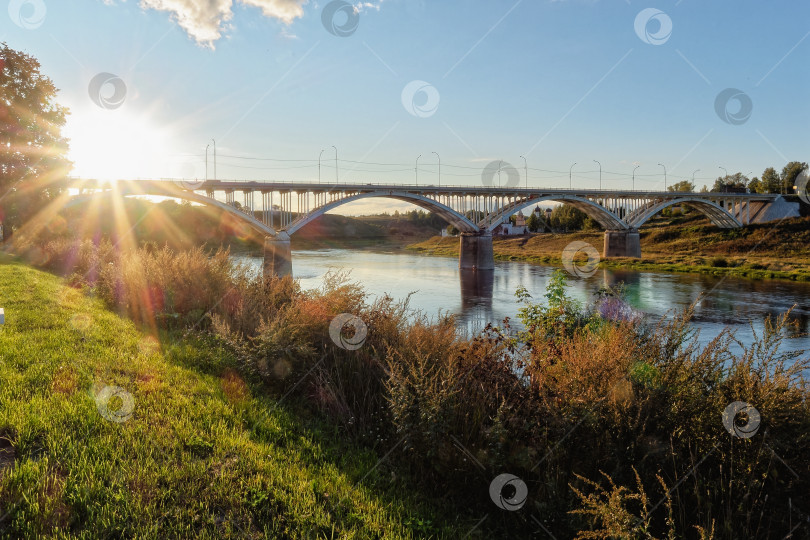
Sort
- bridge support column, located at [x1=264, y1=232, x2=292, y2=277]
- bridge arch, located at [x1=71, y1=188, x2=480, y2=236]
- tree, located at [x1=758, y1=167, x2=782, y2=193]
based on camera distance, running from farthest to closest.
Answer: tree, located at [x1=758, y1=167, x2=782, y2=193], bridge support column, located at [x1=264, y1=232, x2=292, y2=277], bridge arch, located at [x1=71, y1=188, x2=480, y2=236]

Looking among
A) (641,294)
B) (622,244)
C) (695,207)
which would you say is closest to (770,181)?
(695,207)

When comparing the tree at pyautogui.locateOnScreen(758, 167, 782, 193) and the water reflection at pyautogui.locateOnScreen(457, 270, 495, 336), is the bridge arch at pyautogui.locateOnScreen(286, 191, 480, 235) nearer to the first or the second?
the water reflection at pyautogui.locateOnScreen(457, 270, 495, 336)

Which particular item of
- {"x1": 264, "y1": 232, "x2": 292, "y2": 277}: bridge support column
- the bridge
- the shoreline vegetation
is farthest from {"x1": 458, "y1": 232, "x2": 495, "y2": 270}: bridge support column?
the shoreline vegetation

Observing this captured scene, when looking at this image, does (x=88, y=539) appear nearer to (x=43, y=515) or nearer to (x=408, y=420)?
(x=43, y=515)

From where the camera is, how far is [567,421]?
4.40 meters

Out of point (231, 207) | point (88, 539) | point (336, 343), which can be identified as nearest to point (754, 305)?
point (336, 343)

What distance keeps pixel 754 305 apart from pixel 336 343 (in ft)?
90.4

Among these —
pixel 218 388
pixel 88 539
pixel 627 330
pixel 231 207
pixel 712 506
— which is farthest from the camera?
pixel 231 207

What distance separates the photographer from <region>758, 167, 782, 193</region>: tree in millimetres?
106875

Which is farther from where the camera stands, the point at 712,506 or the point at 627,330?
the point at 627,330

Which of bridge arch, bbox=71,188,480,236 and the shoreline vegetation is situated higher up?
bridge arch, bbox=71,188,480,236

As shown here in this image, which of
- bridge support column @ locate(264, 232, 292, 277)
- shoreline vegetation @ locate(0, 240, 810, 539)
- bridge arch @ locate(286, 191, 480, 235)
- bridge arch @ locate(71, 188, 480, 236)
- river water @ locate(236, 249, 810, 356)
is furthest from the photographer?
bridge arch @ locate(286, 191, 480, 235)

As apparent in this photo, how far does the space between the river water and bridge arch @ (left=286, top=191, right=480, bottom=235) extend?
4942mm

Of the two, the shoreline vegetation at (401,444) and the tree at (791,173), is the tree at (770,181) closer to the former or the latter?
the tree at (791,173)
